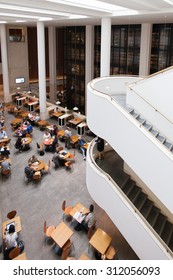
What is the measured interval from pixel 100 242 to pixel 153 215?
2.19m

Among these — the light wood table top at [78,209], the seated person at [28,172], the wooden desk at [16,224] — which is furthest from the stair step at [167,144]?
the seated person at [28,172]

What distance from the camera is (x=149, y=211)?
9.36 metres

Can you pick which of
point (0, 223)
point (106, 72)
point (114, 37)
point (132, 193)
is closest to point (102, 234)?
point (132, 193)

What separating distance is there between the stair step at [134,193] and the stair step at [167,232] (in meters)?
1.42

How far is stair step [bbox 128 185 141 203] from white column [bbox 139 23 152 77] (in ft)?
32.1

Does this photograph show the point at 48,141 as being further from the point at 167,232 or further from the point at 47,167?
the point at 167,232

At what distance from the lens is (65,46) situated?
24.0 meters

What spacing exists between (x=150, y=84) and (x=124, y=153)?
275 cm

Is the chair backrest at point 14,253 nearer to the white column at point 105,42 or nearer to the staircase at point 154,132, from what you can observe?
the staircase at point 154,132

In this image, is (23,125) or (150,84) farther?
(23,125)

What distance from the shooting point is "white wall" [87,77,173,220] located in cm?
662

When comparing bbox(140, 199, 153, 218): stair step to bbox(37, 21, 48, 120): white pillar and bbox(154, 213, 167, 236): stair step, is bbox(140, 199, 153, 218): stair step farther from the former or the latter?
bbox(37, 21, 48, 120): white pillar

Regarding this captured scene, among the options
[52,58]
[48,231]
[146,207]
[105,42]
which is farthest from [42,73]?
[146,207]
